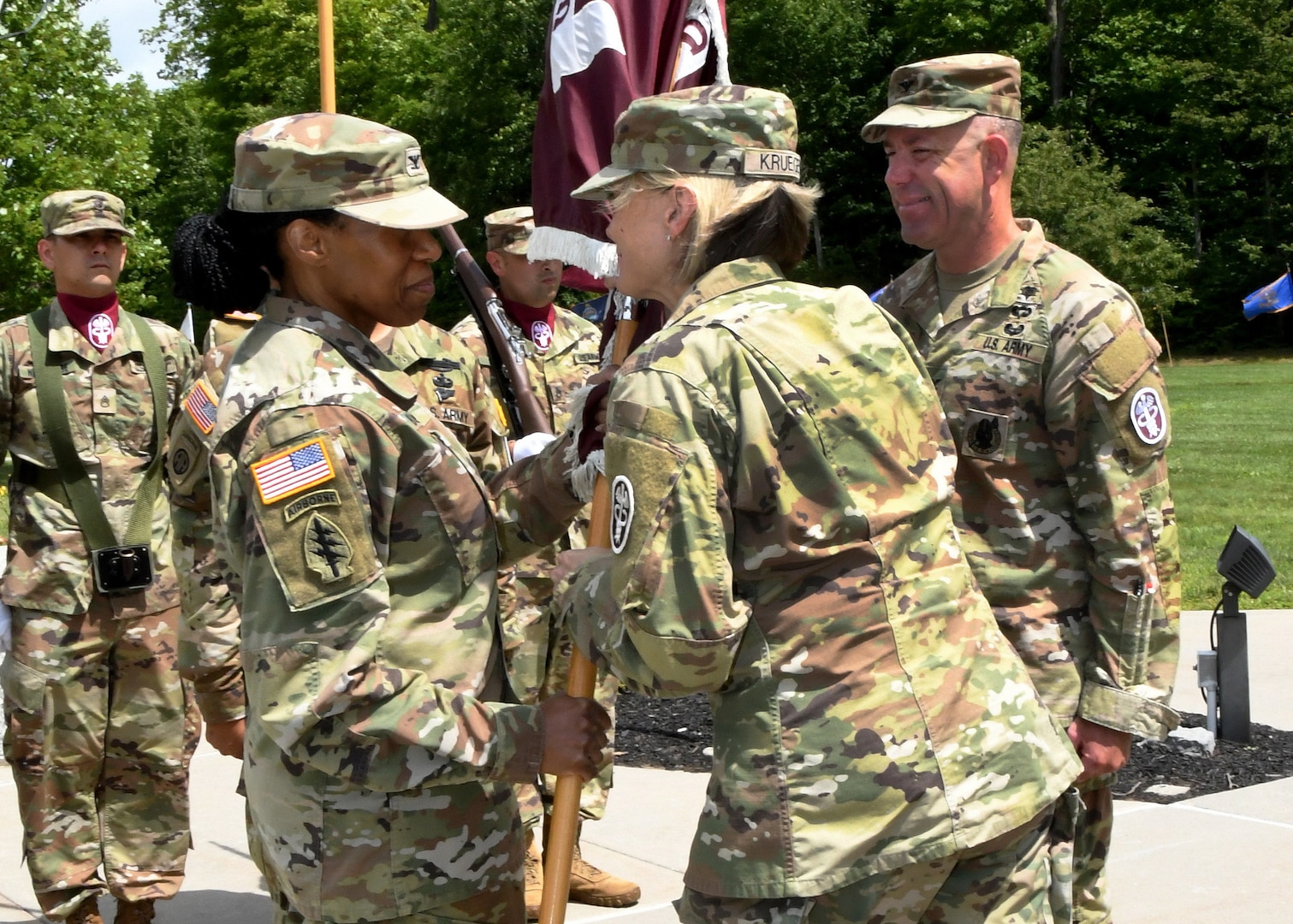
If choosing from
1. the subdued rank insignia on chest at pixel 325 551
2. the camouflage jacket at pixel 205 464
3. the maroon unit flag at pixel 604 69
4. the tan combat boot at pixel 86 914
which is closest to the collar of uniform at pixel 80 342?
the camouflage jacket at pixel 205 464

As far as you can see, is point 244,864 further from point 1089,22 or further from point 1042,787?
point 1089,22

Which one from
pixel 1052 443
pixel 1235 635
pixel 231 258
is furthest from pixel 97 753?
pixel 1235 635

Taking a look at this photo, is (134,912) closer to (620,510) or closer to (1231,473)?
(620,510)

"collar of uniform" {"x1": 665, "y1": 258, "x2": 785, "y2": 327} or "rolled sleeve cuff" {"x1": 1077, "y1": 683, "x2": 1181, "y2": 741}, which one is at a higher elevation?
"collar of uniform" {"x1": 665, "y1": 258, "x2": 785, "y2": 327}

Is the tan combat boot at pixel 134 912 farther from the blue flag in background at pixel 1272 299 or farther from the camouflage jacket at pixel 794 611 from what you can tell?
the blue flag in background at pixel 1272 299

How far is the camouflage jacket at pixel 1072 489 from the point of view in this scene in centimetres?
334

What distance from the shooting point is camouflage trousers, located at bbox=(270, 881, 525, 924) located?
2.63 m

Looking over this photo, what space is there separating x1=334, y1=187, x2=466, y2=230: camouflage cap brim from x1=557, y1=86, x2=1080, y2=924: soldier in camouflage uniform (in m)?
0.47

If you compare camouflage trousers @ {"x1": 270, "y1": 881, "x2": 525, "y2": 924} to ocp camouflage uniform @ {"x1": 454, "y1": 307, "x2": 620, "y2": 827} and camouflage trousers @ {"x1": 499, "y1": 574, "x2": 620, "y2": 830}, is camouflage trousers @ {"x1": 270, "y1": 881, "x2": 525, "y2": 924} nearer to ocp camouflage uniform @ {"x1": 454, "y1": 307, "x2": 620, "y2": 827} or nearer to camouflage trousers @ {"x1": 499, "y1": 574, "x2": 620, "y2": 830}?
ocp camouflage uniform @ {"x1": 454, "y1": 307, "x2": 620, "y2": 827}

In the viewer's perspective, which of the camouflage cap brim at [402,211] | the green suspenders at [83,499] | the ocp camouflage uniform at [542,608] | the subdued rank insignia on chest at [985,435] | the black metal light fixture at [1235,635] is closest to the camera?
the camouflage cap brim at [402,211]

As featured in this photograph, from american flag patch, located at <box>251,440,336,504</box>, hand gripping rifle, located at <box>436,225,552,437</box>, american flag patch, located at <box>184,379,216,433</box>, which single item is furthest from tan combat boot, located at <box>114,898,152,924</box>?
american flag patch, located at <box>251,440,336,504</box>

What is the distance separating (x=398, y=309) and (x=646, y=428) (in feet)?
2.28

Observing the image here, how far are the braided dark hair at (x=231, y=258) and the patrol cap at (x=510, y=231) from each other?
118 inches

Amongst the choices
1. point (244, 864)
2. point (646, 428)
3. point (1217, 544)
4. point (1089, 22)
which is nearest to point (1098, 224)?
point (1089, 22)
